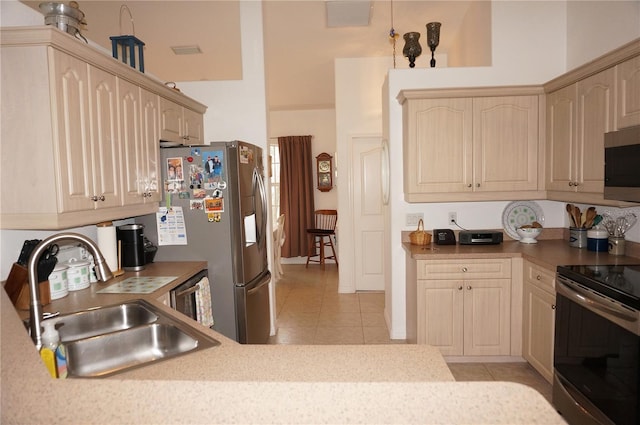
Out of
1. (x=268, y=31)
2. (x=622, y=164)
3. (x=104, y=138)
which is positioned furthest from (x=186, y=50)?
(x=622, y=164)

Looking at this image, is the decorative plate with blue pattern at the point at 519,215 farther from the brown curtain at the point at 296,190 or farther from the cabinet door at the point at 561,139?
the brown curtain at the point at 296,190

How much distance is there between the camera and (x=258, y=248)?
3.31 meters

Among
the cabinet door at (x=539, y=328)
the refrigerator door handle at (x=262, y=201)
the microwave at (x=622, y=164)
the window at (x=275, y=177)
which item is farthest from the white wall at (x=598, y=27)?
the window at (x=275, y=177)

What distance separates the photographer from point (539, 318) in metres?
2.84

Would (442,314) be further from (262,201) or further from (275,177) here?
(275,177)

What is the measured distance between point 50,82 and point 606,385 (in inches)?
118

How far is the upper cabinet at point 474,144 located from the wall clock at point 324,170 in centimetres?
408

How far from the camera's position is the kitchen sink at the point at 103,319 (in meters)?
1.83

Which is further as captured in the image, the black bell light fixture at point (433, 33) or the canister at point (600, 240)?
the black bell light fixture at point (433, 33)

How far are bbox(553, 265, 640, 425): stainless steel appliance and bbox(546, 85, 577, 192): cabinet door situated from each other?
855 mm

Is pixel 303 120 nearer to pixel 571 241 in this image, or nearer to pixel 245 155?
pixel 245 155

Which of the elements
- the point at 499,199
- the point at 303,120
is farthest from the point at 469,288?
the point at 303,120

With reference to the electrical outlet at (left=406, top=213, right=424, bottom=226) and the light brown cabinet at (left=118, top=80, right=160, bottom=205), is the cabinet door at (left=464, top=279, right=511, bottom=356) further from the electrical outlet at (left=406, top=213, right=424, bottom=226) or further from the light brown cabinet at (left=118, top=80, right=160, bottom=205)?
the light brown cabinet at (left=118, top=80, right=160, bottom=205)

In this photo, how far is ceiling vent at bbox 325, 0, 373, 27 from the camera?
145 inches
